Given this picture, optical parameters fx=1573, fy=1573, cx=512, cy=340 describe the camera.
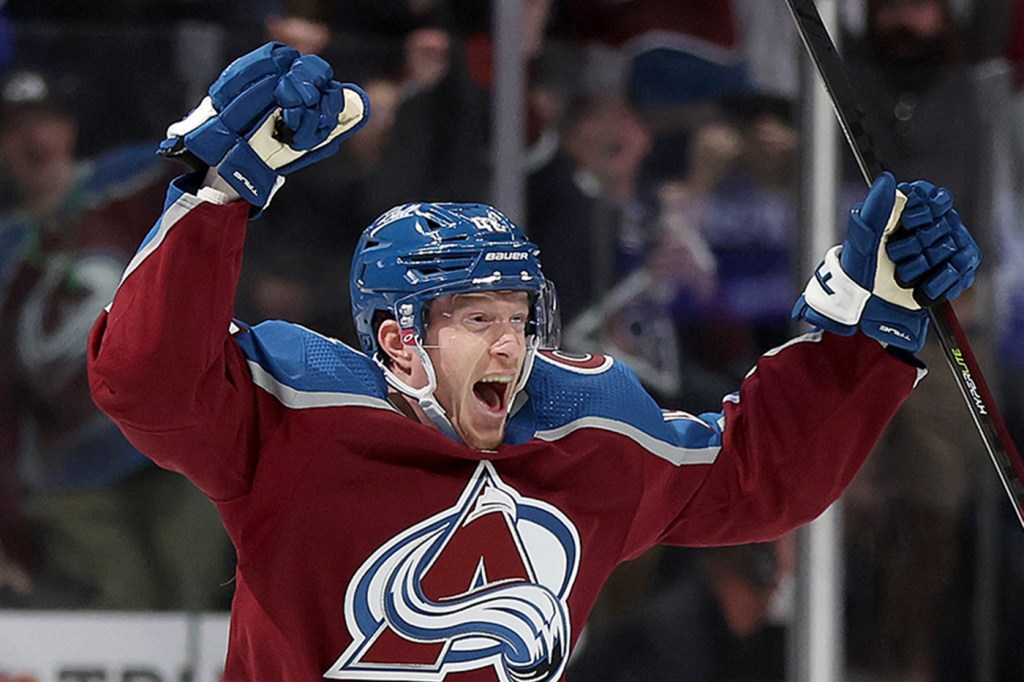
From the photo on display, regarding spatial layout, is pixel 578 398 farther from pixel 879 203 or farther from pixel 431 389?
pixel 879 203

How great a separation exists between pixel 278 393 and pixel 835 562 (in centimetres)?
166

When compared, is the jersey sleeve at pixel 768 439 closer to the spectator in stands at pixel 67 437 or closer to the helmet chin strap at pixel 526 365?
the helmet chin strap at pixel 526 365

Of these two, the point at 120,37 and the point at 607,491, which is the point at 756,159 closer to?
the point at 120,37

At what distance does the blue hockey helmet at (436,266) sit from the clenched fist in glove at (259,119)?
23cm

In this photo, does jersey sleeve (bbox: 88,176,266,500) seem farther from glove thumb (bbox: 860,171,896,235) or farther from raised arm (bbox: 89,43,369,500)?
glove thumb (bbox: 860,171,896,235)

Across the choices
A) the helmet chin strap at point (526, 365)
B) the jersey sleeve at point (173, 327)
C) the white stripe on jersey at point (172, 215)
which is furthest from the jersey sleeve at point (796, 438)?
the white stripe on jersey at point (172, 215)

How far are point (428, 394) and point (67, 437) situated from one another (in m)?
1.48

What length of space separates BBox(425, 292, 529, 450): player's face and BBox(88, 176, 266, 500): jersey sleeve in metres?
0.26

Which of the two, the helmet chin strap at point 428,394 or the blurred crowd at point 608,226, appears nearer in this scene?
the helmet chin strap at point 428,394

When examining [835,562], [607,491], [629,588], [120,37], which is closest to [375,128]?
[120,37]

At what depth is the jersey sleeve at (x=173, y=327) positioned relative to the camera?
1480 mm

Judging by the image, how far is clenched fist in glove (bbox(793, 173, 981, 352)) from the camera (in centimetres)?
179

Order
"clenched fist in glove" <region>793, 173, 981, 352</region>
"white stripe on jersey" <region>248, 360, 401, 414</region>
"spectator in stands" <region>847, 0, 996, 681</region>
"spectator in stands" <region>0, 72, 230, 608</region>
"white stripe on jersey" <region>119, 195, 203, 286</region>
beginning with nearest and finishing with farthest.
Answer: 1. "white stripe on jersey" <region>119, 195, 203, 286</region>
2. "white stripe on jersey" <region>248, 360, 401, 414</region>
3. "clenched fist in glove" <region>793, 173, 981, 352</region>
4. "spectator in stands" <region>0, 72, 230, 608</region>
5. "spectator in stands" <region>847, 0, 996, 681</region>

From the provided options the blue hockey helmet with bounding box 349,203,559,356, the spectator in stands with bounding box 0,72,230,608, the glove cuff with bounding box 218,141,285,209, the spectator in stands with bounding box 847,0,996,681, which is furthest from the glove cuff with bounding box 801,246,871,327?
the spectator in stands with bounding box 0,72,230,608
